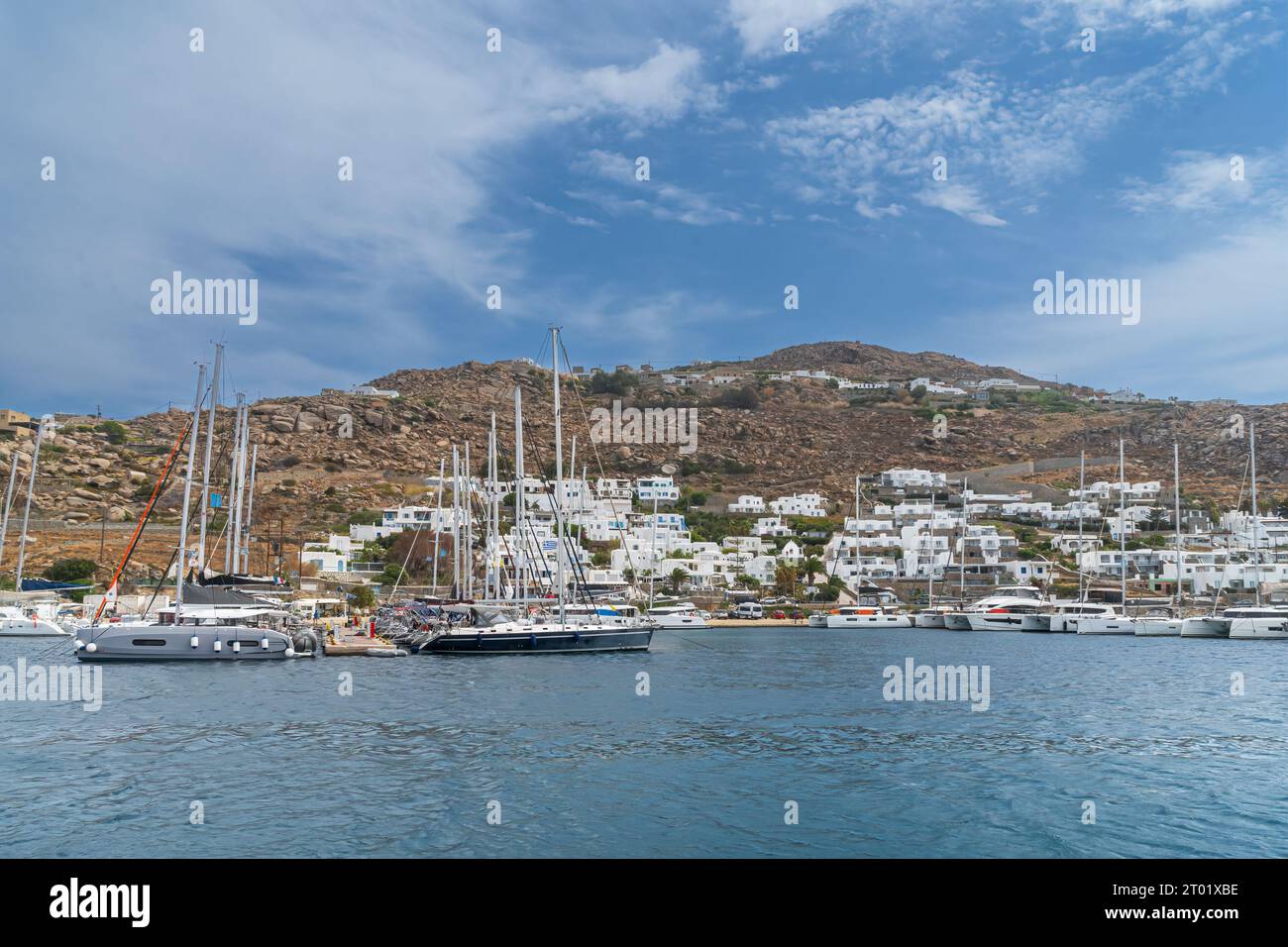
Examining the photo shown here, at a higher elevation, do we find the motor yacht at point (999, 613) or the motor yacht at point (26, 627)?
the motor yacht at point (26, 627)

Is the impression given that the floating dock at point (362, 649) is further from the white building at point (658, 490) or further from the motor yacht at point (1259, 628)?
the white building at point (658, 490)

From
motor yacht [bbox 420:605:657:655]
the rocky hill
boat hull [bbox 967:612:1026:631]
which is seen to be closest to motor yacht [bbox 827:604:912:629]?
boat hull [bbox 967:612:1026:631]

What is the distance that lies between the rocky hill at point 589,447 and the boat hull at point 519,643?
55.0 meters

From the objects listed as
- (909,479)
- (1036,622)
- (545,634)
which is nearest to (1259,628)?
(1036,622)

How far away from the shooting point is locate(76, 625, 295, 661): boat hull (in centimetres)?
3434

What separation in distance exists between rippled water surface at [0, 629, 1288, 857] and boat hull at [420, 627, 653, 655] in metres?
5.72

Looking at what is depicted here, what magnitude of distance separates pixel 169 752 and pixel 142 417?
148 meters

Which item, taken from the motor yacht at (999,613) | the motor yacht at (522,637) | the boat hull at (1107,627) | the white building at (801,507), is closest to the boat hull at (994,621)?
the motor yacht at (999,613)

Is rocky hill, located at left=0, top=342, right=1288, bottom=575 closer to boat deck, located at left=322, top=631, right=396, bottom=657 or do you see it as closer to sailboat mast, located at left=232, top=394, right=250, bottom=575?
sailboat mast, located at left=232, top=394, right=250, bottom=575

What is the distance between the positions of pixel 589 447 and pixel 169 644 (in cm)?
12108

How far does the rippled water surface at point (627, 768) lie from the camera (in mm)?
13211
